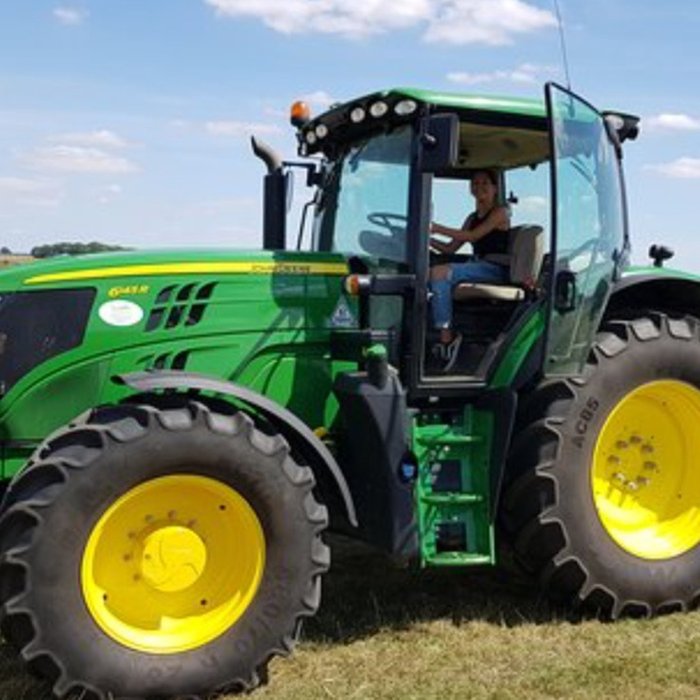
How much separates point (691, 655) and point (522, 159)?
2.79m

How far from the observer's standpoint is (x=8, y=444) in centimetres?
484

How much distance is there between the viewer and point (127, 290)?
5004mm

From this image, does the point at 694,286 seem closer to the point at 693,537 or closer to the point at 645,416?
the point at 645,416

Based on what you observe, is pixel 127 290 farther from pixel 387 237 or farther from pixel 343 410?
pixel 387 237

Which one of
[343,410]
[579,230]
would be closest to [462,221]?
[579,230]

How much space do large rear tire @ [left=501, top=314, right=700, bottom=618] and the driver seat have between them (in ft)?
1.59

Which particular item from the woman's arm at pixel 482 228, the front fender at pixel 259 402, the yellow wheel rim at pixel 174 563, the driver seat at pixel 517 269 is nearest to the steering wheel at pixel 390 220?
the woman's arm at pixel 482 228

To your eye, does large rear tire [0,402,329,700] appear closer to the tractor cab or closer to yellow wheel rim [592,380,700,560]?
the tractor cab

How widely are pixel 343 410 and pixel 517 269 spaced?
1.27 metres

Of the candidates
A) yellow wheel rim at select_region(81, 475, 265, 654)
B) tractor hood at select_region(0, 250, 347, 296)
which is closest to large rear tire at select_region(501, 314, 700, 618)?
tractor hood at select_region(0, 250, 347, 296)

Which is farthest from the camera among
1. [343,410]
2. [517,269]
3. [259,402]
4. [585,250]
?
[517,269]

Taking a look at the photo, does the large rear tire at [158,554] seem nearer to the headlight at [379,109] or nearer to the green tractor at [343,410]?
the green tractor at [343,410]

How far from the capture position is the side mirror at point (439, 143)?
495 centimetres

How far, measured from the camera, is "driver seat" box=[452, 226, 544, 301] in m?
5.57
